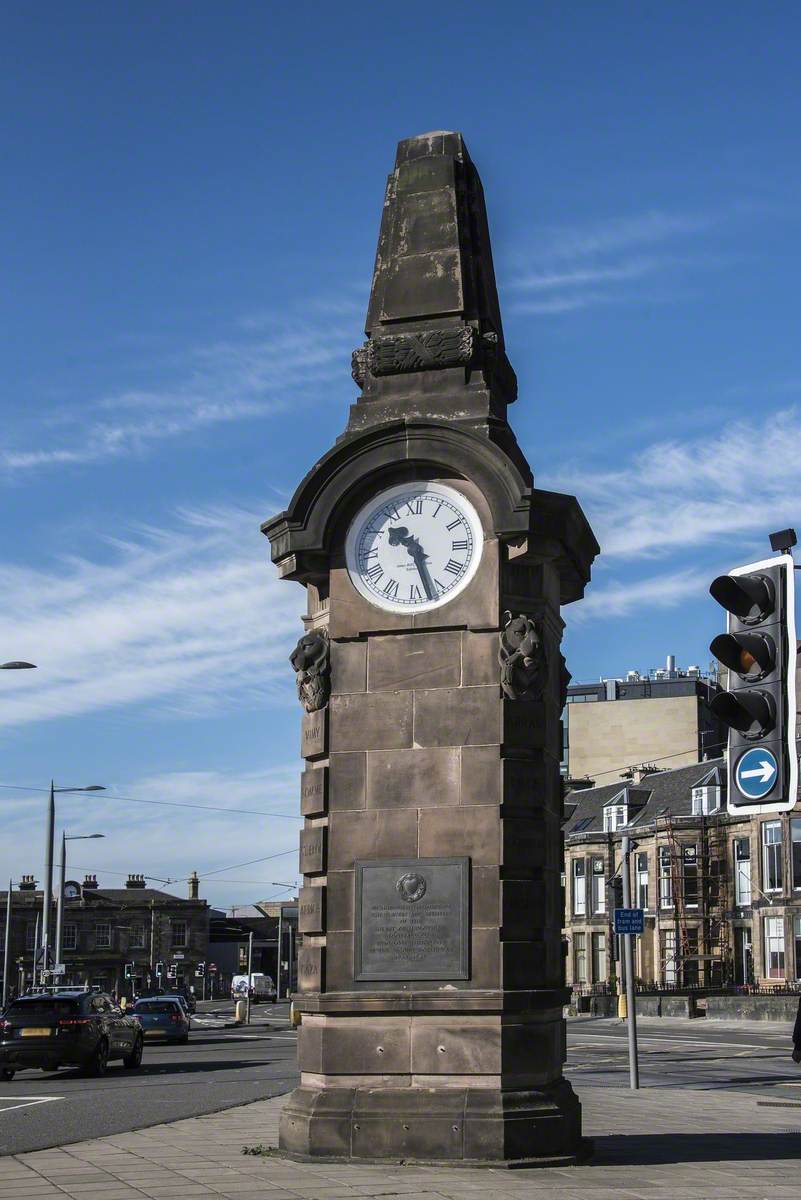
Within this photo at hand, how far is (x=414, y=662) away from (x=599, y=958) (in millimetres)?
68650

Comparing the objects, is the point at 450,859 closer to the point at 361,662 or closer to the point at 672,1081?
the point at 361,662

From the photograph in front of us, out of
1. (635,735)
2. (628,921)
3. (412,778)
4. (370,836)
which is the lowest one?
(628,921)

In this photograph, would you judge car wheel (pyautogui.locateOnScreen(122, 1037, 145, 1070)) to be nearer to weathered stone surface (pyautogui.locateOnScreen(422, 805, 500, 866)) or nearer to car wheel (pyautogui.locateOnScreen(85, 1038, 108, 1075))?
car wheel (pyautogui.locateOnScreen(85, 1038, 108, 1075))

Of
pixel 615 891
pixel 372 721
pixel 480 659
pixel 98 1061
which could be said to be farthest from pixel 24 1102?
pixel 615 891

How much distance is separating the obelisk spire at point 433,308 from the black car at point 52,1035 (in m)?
18.0

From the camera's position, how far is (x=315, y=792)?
13992 millimetres

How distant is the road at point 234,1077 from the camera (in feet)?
60.5

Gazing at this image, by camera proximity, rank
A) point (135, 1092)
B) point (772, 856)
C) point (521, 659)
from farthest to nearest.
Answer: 1. point (772, 856)
2. point (135, 1092)
3. point (521, 659)

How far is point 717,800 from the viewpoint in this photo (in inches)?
2948

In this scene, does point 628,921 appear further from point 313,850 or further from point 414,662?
point 414,662

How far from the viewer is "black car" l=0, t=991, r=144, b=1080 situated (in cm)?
2869

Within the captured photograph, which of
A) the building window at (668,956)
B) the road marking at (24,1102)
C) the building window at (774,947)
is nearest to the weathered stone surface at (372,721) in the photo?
the road marking at (24,1102)

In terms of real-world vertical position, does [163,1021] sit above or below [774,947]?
below

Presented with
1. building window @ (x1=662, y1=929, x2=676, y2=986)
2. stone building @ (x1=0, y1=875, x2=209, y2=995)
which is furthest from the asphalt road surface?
stone building @ (x1=0, y1=875, x2=209, y2=995)
